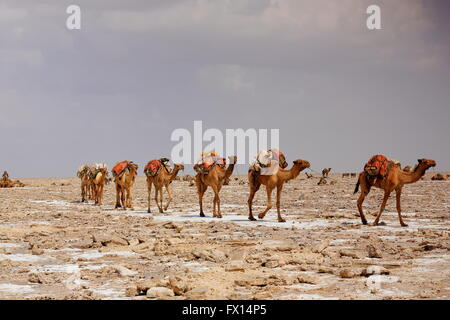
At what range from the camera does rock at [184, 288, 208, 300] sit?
26.1 feet

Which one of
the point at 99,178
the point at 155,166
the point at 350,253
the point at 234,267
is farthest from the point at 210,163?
the point at 234,267

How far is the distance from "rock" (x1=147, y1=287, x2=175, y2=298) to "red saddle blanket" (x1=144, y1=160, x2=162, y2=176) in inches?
606

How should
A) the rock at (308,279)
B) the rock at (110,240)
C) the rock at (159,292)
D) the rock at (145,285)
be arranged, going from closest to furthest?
the rock at (159,292) < the rock at (145,285) < the rock at (308,279) < the rock at (110,240)

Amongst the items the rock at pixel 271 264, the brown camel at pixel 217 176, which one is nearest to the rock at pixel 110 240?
the rock at pixel 271 264

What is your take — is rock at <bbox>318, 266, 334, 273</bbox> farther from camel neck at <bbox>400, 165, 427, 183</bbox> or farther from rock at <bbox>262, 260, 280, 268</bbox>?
camel neck at <bbox>400, 165, 427, 183</bbox>

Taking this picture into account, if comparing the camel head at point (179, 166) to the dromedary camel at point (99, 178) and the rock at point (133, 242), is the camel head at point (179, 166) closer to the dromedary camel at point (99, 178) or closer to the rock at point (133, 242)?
the dromedary camel at point (99, 178)

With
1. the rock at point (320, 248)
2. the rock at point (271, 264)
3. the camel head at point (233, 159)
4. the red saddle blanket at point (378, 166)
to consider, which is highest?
the camel head at point (233, 159)

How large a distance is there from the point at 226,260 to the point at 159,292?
3194 mm

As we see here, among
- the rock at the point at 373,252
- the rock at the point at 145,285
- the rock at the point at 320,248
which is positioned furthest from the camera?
the rock at the point at 320,248

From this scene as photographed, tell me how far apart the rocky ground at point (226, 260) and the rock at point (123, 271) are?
0.06 feet

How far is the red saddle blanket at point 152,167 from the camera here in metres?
23.5

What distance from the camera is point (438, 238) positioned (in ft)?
46.6
